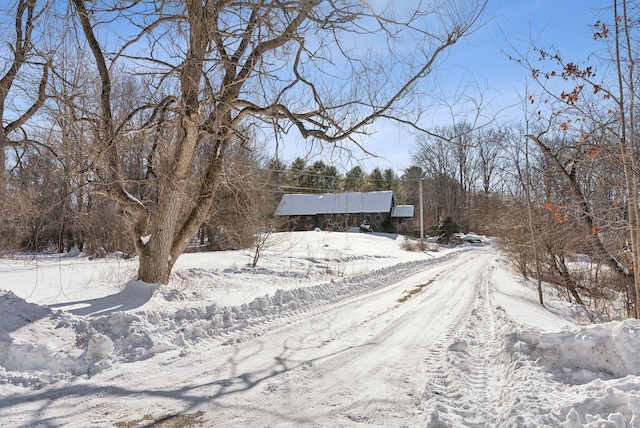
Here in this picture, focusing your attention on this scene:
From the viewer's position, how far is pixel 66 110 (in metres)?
8.33

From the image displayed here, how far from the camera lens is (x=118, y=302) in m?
8.03

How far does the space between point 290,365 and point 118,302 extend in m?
4.50

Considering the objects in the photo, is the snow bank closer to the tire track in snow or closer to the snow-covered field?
the snow-covered field

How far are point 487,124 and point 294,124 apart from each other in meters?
3.63

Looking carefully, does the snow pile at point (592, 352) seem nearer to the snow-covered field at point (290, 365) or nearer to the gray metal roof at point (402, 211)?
the snow-covered field at point (290, 365)

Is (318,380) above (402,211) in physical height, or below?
below

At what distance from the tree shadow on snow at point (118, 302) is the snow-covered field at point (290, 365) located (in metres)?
0.04

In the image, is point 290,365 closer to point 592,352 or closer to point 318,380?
point 318,380

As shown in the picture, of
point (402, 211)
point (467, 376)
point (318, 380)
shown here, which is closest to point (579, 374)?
point (467, 376)

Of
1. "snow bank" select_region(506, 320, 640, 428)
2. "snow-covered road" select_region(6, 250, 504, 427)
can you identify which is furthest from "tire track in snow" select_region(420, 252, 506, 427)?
"snow bank" select_region(506, 320, 640, 428)

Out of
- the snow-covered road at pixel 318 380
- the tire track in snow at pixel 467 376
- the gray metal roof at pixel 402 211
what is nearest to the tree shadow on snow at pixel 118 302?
the snow-covered road at pixel 318 380

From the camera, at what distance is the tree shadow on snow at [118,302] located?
7182 mm

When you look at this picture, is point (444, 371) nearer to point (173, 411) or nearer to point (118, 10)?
point (173, 411)

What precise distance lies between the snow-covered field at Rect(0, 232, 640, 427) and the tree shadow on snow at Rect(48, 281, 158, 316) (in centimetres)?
4
